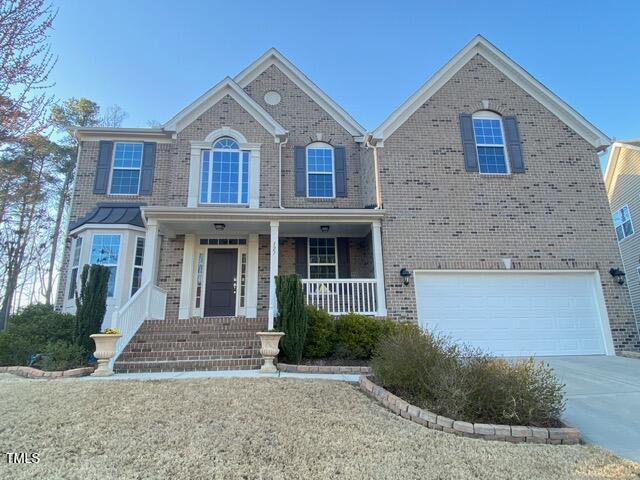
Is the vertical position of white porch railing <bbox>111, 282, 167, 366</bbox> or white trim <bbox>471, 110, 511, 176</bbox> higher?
white trim <bbox>471, 110, 511, 176</bbox>

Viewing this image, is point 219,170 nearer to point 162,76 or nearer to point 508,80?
point 162,76

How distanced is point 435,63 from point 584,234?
22.4 ft

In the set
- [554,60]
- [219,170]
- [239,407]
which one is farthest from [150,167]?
[554,60]

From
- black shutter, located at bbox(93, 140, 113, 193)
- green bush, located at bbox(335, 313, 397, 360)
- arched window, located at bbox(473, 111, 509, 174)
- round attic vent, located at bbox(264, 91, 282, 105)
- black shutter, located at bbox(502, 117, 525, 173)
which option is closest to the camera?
green bush, located at bbox(335, 313, 397, 360)

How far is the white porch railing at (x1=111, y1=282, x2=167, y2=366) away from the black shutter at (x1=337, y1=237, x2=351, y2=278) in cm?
528

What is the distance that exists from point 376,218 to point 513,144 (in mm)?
4948

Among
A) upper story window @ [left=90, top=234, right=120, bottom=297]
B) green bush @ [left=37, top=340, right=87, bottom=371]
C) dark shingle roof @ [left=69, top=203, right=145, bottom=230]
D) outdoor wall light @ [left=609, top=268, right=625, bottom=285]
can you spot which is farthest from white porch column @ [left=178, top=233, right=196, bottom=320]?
outdoor wall light @ [left=609, top=268, right=625, bottom=285]

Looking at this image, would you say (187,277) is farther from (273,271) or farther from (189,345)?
(273,271)

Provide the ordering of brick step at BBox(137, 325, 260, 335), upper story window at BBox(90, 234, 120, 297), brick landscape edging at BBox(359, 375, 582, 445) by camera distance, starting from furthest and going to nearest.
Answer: upper story window at BBox(90, 234, 120, 297) < brick step at BBox(137, 325, 260, 335) < brick landscape edging at BBox(359, 375, 582, 445)

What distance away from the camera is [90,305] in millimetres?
7914

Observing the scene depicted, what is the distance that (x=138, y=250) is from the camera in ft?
34.9

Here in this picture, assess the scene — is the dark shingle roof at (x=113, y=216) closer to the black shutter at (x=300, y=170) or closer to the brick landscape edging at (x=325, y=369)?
the black shutter at (x=300, y=170)

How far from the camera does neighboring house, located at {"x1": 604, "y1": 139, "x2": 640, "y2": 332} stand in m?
15.8

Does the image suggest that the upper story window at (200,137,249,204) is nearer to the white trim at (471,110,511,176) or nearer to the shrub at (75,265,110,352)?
the shrub at (75,265,110,352)
